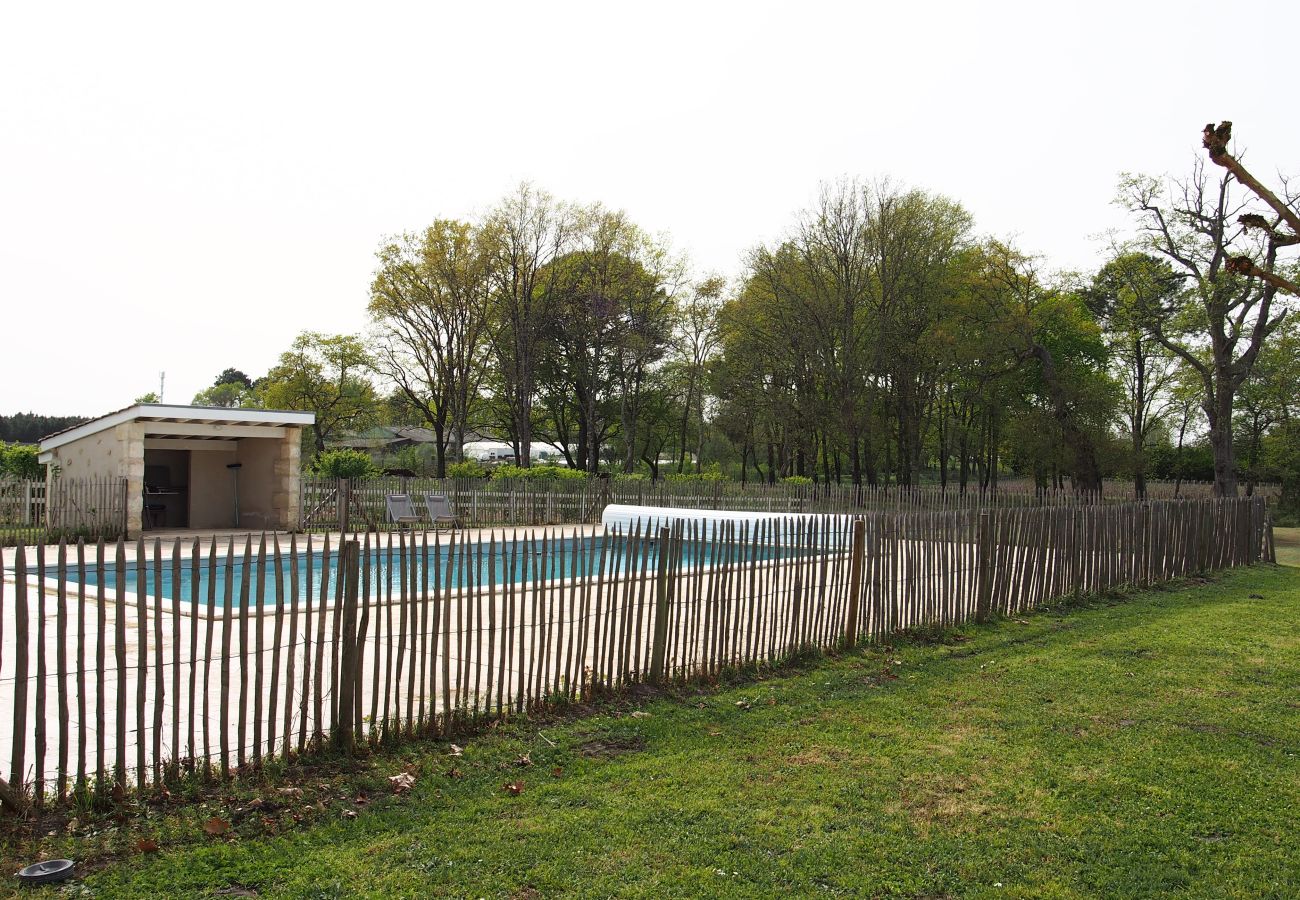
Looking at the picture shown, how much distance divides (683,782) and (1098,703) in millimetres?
3397

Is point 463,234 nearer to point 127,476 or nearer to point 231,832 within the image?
point 127,476

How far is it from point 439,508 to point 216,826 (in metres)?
17.3

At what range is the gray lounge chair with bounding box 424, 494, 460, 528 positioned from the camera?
20.6m

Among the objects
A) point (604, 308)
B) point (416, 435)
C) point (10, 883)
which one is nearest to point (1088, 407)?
point (604, 308)

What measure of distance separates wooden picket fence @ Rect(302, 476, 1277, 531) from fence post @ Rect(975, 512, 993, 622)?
446 inches

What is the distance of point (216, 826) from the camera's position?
3.88 meters

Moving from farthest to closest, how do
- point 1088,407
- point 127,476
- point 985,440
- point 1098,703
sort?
point 985,440 < point 1088,407 < point 127,476 < point 1098,703

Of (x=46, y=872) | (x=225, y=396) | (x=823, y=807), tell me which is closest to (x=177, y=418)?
(x=46, y=872)

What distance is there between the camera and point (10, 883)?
331cm

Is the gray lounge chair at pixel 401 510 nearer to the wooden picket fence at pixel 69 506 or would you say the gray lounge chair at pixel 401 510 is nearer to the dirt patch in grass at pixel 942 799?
the wooden picket fence at pixel 69 506

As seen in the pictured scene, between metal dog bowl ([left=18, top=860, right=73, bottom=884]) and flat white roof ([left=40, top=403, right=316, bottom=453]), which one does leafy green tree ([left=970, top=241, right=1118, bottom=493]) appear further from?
metal dog bowl ([left=18, top=860, right=73, bottom=884])

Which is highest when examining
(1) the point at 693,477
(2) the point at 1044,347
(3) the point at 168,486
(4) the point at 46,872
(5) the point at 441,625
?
(2) the point at 1044,347

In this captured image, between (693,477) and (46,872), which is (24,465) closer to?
(693,477)

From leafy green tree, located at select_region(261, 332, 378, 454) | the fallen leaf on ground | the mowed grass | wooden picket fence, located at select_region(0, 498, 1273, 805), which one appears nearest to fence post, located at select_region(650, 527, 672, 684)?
wooden picket fence, located at select_region(0, 498, 1273, 805)
